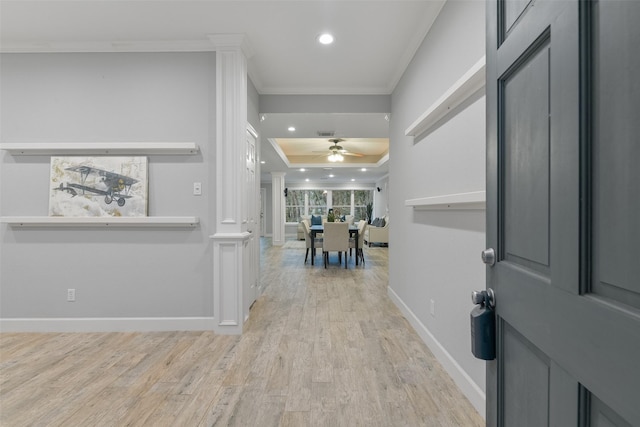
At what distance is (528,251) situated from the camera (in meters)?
0.82

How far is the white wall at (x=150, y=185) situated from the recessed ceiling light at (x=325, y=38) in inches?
40.4

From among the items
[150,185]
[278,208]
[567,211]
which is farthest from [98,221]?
[278,208]

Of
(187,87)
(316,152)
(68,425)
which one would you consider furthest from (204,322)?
(316,152)

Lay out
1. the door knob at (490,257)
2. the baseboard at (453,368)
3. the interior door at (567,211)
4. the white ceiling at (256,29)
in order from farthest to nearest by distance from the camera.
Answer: the white ceiling at (256,29) < the baseboard at (453,368) < the door knob at (490,257) < the interior door at (567,211)

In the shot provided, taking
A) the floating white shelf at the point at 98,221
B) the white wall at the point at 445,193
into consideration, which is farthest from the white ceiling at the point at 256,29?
the floating white shelf at the point at 98,221

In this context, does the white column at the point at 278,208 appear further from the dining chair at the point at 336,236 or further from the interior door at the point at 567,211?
the interior door at the point at 567,211

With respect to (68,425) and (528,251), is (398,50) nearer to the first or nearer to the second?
(528,251)

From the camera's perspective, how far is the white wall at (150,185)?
289 cm

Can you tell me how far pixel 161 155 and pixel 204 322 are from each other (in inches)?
63.2

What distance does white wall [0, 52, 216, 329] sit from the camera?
2.89 m

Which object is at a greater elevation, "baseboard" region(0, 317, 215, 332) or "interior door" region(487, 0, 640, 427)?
"interior door" region(487, 0, 640, 427)

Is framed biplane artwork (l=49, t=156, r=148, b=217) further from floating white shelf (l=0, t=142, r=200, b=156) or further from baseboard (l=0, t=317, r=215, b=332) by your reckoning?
baseboard (l=0, t=317, r=215, b=332)

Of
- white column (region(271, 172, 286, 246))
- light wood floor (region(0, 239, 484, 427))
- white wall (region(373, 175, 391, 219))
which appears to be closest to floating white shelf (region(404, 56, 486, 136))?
light wood floor (region(0, 239, 484, 427))

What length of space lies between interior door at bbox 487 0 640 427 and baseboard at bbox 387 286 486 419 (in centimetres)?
91
